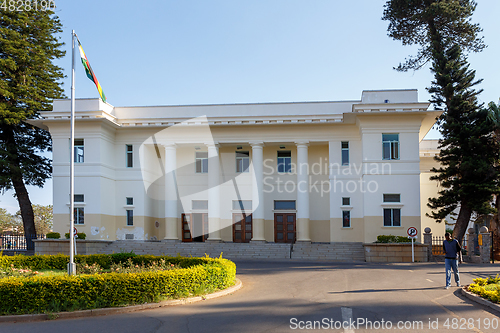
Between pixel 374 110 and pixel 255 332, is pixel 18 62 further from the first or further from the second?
pixel 255 332

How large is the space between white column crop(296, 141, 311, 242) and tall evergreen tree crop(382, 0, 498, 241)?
7.97 m

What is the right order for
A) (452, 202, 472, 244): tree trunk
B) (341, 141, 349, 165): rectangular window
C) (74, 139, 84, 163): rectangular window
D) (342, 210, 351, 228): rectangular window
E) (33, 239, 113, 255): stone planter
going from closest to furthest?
(452, 202, 472, 244): tree trunk → (33, 239, 113, 255): stone planter → (74, 139, 84, 163): rectangular window → (342, 210, 351, 228): rectangular window → (341, 141, 349, 165): rectangular window

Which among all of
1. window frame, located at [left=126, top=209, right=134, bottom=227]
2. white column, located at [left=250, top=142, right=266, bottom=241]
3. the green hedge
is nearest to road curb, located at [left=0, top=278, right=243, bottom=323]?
the green hedge

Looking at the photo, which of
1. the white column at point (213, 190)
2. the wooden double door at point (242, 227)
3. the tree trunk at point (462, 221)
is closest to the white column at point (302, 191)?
the wooden double door at point (242, 227)

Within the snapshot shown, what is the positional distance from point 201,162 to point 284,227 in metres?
7.93

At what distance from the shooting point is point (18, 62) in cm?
3044

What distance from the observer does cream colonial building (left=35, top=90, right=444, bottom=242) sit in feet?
89.9

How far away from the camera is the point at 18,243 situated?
3103cm

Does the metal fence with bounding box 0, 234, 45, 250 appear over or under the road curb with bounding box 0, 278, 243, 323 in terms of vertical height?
under

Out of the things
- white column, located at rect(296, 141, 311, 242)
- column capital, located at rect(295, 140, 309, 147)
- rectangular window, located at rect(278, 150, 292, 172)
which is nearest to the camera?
white column, located at rect(296, 141, 311, 242)

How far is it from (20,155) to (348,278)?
83.6 feet

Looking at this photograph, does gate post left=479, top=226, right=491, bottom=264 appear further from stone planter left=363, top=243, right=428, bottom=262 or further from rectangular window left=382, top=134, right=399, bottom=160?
rectangular window left=382, top=134, right=399, bottom=160

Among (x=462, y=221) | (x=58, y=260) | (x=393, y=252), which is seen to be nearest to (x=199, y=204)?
(x=393, y=252)

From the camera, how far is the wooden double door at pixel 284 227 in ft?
105
